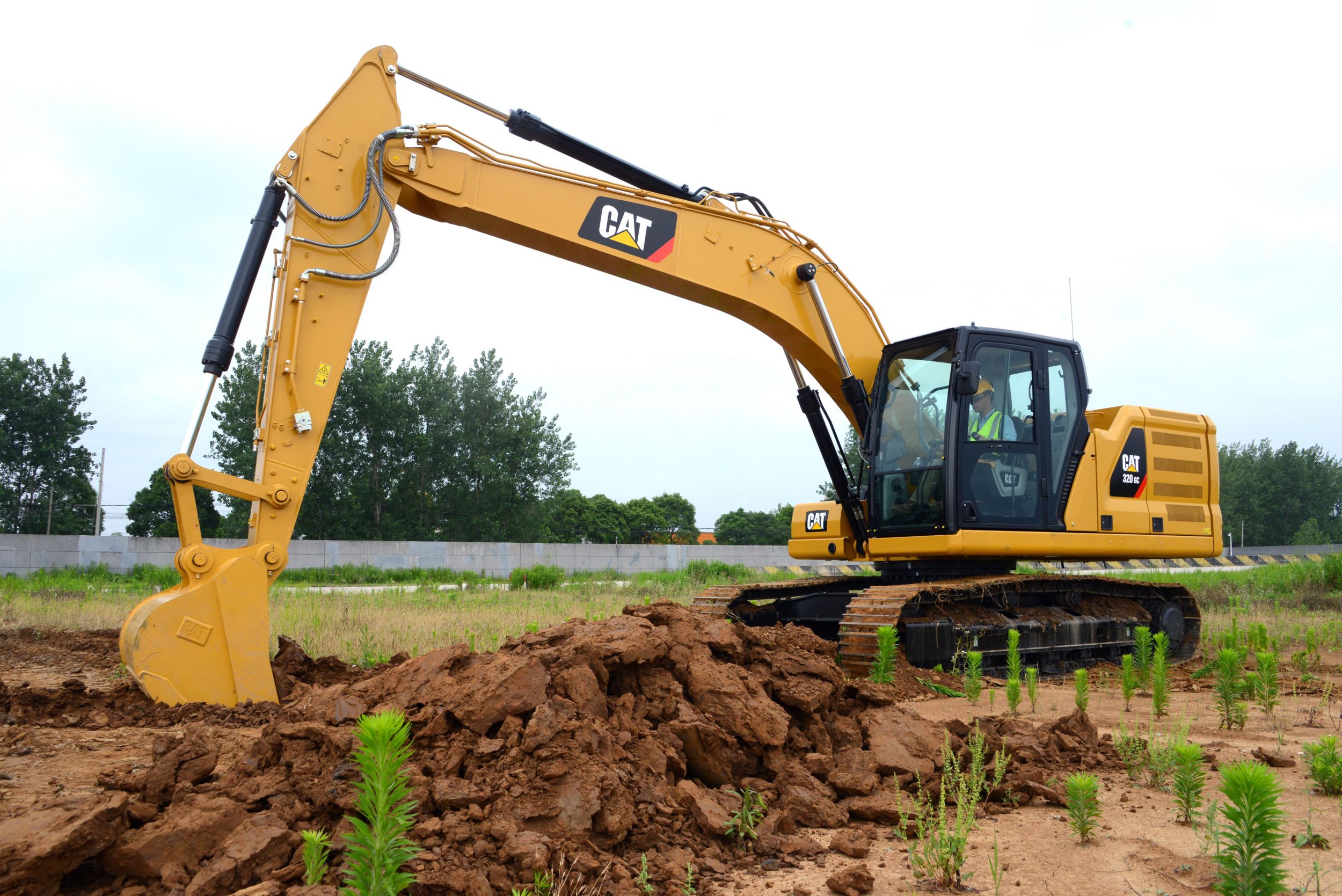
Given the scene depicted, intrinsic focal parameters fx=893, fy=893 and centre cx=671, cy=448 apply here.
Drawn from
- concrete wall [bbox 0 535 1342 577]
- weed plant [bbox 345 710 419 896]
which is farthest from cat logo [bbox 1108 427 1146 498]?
concrete wall [bbox 0 535 1342 577]

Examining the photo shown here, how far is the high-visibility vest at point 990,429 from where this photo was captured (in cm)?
773

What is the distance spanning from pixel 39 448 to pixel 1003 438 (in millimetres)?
47559

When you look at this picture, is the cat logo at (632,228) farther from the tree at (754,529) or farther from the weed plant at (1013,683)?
the tree at (754,529)

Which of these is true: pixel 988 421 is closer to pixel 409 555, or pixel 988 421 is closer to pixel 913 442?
pixel 913 442

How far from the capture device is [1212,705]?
20.2 feet

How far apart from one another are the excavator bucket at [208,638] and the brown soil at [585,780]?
268mm

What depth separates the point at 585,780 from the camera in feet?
10.2

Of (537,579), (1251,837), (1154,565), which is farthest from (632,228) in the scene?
(1154,565)

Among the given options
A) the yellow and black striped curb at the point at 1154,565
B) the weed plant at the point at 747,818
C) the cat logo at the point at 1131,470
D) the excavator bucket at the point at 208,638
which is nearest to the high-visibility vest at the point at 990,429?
the cat logo at the point at 1131,470

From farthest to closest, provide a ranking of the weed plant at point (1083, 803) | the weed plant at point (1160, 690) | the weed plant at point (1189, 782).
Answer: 1. the weed plant at point (1160, 690)
2. the weed plant at point (1189, 782)
3. the weed plant at point (1083, 803)

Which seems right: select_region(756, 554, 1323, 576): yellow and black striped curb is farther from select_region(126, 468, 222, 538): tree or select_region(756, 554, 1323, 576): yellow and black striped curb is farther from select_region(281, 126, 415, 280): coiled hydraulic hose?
select_region(126, 468, 222, 538): tree

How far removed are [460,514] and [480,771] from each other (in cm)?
3940

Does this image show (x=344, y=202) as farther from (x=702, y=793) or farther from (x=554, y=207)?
(x=702, y=793)

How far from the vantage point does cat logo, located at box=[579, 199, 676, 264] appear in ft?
22.8
